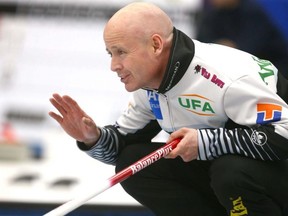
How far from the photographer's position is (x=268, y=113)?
59.5 inches

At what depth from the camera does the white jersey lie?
1510mm

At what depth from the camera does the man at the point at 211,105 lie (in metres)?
1.51

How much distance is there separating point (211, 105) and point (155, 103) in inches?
6.2

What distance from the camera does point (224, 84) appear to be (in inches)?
60.2

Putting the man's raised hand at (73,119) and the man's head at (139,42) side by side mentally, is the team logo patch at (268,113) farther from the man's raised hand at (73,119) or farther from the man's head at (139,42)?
the man's raised hand at (73,119)

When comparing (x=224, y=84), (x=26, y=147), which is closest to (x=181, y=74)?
(x=224, y=84)

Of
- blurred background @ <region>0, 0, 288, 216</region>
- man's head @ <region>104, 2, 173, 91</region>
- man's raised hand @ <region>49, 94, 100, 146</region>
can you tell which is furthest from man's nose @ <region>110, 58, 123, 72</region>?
blurred background @ <region>0, 0, 288, 216</region>

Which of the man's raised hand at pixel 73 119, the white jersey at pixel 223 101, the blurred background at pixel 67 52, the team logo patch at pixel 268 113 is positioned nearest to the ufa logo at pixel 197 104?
the white jersey at pixel 223 101

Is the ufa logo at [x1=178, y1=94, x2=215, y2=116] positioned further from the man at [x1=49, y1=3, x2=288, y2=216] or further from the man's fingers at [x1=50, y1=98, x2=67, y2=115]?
A: the man's fingers at [x1=50, y1=98, x2=67, y2=115]

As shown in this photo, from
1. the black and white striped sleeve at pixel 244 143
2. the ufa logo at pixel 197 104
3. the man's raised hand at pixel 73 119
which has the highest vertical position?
the man's raised hand at pixel 73 119

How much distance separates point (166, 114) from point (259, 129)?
23 centimetres

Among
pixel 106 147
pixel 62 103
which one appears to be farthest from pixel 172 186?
pixel 62 103

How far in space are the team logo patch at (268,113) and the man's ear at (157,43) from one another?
235 mm

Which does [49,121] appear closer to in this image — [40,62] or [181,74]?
[40,62]
